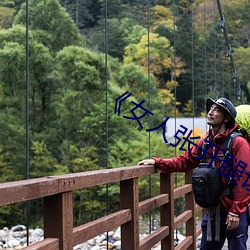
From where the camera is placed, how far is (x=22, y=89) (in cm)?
1534

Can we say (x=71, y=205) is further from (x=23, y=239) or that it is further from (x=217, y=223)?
(x=23, y=239)

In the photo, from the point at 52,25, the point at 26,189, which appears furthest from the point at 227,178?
the point at 52,25

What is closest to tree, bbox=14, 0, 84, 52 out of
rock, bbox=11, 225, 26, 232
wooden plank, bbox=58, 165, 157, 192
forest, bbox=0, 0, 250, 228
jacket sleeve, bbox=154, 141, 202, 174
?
forest, bbox=0, 0, 250, 228

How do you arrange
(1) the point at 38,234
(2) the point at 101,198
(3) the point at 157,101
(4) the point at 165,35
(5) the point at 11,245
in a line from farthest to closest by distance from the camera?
(4) the point at 165,35, (3) the point at 157,101, (2) the point at 101,198, (5) the point at 11,245, (1) the point at 38,234

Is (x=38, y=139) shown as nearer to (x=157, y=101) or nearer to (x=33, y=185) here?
(x=157, y=101)

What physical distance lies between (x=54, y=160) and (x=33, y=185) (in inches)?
560

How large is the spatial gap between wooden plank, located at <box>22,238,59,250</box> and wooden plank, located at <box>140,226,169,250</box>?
2.65 ft

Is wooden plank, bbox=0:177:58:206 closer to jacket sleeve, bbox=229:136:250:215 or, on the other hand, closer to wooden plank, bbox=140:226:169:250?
jacket sleeve, bbox=229:136:250:215

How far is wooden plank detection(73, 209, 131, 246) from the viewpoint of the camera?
155 centimetres

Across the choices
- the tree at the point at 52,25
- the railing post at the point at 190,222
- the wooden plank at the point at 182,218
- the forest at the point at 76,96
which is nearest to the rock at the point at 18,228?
the forest at the point at 76,96

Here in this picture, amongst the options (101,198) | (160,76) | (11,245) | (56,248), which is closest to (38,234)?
(11,245)

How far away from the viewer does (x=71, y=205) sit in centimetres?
146

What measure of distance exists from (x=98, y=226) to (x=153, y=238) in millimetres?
651

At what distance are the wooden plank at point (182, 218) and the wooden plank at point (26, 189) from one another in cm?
147
